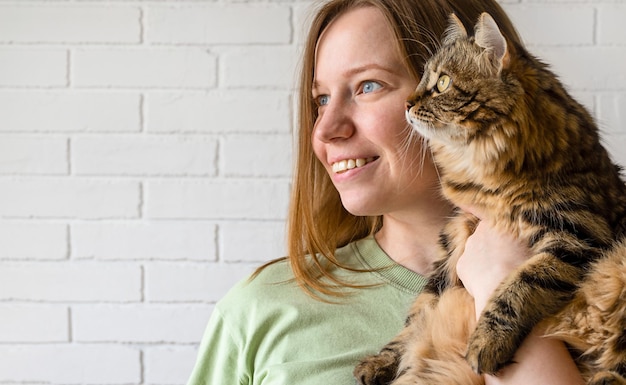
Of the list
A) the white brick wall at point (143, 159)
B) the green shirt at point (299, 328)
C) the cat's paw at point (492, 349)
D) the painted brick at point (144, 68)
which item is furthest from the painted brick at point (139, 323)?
the cat's paw at point (492, 349)

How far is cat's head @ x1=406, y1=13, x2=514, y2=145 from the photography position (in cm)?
117

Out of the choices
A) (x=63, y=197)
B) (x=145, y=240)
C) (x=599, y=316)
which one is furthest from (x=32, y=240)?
(x=599, y=316)

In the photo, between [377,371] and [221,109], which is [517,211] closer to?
[377,371]

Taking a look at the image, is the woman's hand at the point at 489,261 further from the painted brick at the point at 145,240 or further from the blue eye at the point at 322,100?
the painted brick at the point at 145,240

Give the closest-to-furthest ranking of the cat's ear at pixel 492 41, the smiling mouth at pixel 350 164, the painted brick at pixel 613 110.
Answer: the cat's ear at pixel 492 41 < the smiling mouth at pixel 350 164 < the painted brick at pixel 613 110

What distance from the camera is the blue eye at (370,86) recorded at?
147 cm

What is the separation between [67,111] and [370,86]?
958 millimetres

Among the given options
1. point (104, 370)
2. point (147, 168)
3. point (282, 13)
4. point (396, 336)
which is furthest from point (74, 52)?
point (396, 336)

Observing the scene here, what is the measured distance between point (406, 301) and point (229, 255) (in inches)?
28.0

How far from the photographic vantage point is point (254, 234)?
2.03 m

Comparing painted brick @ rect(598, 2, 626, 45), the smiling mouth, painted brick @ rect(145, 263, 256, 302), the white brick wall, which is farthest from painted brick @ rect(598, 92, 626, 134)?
painted brick @ rect(145, 263, 256, 302)

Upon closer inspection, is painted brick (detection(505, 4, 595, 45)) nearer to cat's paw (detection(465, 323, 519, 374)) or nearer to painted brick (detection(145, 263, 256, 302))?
painted brick (detection(145, 263, 256, 302))

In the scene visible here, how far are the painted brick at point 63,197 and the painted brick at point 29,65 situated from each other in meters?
0.27

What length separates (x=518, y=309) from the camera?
41.6 inches
